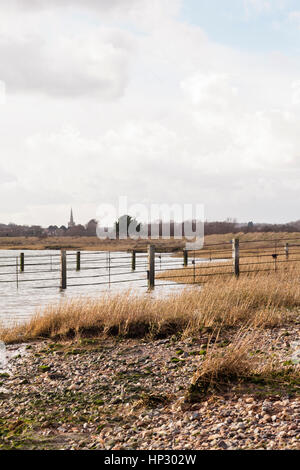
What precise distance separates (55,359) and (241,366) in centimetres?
321

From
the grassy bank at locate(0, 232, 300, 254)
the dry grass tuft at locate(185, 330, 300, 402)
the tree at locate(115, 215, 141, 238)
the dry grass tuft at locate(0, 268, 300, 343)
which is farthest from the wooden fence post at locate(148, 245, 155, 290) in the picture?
the tree at locate(115, 215, 141, 238)

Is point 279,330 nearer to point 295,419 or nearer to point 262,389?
point 262,389

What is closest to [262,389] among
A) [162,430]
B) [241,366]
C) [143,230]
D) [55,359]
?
[241,366]

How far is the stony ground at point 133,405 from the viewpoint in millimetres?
4512

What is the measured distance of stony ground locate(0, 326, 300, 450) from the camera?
4.51 meters

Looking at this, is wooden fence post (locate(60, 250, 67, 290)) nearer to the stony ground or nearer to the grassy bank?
the stony ground

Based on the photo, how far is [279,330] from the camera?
922 centimetres

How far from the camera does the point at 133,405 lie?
556 centimetres

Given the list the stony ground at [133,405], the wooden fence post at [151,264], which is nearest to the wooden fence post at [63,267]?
the wooden fence post at [151,264]

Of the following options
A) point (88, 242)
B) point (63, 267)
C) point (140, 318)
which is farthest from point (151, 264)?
point (88, 242)

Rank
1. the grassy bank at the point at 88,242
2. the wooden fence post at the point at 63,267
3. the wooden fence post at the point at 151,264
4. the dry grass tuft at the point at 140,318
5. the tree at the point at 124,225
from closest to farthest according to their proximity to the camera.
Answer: the dry grass tuft at the point at 140,318, the wooden fence post at the point at 151,264, the wooden fence post at the point at 63,267, the grassy bank at the point at 88,242, the tree at the point at 124,225

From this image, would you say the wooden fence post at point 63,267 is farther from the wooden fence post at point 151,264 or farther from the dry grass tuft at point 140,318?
the dry grass tuft at point 140,318

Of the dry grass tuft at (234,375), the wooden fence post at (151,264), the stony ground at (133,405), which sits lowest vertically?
the stony ground at (133,405)

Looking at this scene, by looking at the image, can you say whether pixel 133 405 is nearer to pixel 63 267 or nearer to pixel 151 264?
pixel 151 264
